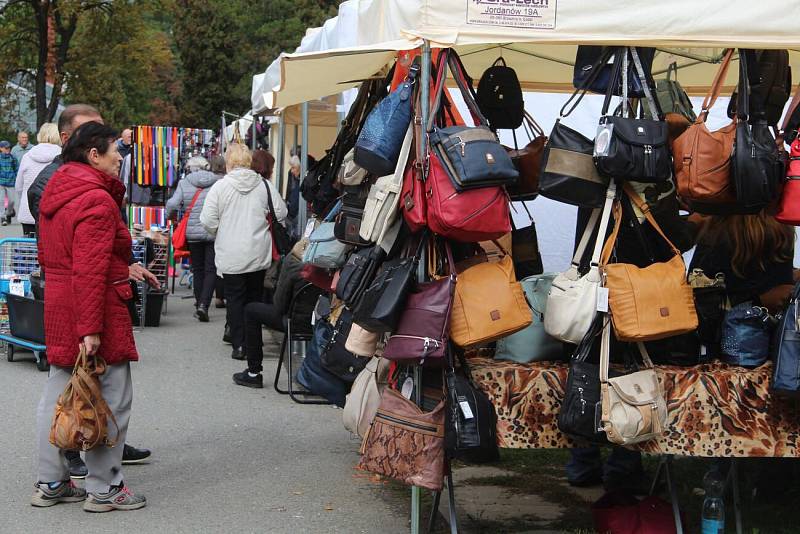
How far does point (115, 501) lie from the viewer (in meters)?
5.40

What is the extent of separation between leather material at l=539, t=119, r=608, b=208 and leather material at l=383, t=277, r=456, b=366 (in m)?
0.60

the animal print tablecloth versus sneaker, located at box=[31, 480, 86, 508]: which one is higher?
the animal print tablecloth

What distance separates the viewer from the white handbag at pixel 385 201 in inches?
180

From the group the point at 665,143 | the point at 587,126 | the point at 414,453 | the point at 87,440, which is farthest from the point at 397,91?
the point at 587,126

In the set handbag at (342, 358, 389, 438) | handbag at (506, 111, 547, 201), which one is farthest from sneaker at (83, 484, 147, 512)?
handbag at (506, 111, 547, 201)

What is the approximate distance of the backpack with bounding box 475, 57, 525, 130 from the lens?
19.1 ft

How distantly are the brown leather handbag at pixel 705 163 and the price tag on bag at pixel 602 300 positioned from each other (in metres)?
0.56

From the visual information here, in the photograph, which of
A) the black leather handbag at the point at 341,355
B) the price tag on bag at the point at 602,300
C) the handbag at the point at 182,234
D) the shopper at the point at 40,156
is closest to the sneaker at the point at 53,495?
the black leather handbag at the point at 341,355

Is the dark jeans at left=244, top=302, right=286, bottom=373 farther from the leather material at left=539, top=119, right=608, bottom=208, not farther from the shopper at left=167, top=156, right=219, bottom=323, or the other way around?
the leather material at left=539, top=119, right=608, bottom=208

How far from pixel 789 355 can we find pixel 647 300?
2.18ft

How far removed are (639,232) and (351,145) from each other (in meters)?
2.11

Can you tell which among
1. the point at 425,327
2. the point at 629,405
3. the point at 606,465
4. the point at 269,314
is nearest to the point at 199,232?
the point at 269,314

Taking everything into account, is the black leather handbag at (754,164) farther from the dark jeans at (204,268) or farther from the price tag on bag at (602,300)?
the dark jeans at (204,268)

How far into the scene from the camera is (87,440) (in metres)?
Result: 5.12
